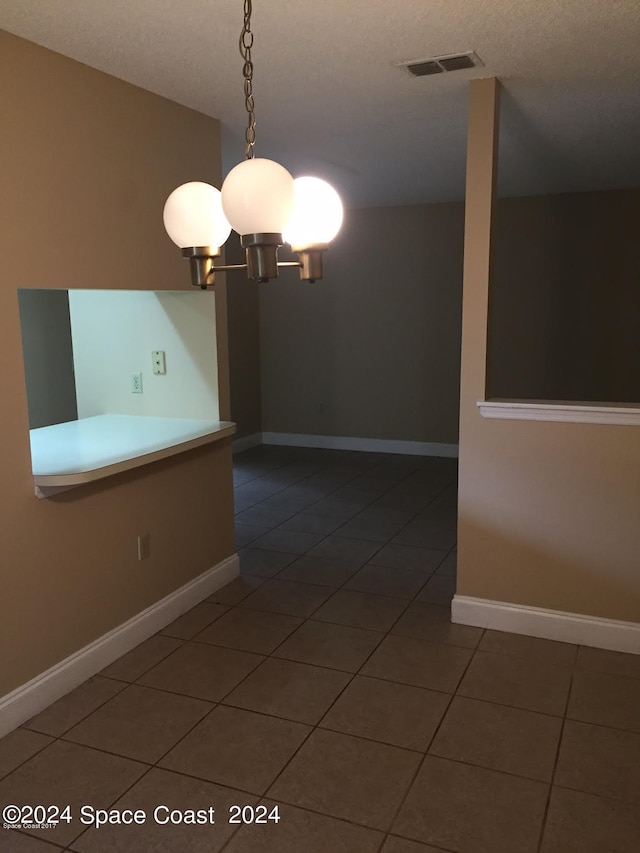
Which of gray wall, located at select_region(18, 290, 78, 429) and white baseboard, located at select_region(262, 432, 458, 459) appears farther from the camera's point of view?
white baseboard, located at select_region(262, 432, 458, 459)

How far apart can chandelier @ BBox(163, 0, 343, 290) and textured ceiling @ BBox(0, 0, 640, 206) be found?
75 cm

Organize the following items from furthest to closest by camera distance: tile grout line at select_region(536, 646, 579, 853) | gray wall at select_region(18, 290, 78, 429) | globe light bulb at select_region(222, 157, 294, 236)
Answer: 1. gray wall at select_region(18, 290, 78, 429)
2. tile grout line at select_region(536, 646, 579, 853)
3. globe light bulb at select_region(222, 157, 294, 236)

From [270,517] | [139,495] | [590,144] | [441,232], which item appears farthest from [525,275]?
[139,495]

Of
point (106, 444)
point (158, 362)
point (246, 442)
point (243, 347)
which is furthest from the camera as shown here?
A: point (246, 442)

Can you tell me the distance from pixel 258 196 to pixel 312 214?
0.22 meters

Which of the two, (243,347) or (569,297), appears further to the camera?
(243,347)

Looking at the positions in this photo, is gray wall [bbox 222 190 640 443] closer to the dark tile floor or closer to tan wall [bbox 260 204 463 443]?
tan wall [bbox 260 204 463 443]

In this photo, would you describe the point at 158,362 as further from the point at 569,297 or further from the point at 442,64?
the point at 569,297

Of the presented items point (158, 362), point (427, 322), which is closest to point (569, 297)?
point (427, 322)

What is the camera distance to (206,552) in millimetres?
3520

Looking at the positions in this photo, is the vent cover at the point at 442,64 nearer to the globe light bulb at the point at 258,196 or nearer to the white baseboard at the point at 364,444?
the globe light bulb at the point at 258,196

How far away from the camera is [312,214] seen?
154cm

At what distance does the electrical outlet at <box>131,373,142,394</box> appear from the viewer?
362 cm

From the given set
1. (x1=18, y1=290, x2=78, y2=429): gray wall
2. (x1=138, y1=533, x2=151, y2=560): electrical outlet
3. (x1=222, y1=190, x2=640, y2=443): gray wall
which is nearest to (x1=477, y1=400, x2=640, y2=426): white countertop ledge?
(x1=138, y1=533, x2=151, y2=560): electrical outlet
